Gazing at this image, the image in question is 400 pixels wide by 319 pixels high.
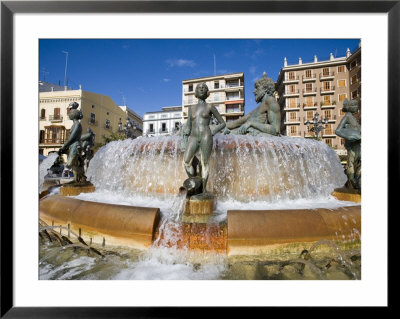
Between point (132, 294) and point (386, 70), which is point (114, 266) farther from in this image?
point (386, 70)

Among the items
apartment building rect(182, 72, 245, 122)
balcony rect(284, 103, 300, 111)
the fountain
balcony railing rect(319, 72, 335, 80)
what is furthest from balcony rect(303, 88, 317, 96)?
the fountain

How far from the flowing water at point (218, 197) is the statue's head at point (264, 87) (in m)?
1.51

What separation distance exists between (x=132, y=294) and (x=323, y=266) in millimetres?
2104

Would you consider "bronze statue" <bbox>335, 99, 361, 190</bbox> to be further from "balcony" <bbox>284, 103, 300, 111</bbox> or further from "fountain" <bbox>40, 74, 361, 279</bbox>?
"balcony" <bbox>284, 103, 300, 111</bbox>

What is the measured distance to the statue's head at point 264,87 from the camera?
5.09 metres

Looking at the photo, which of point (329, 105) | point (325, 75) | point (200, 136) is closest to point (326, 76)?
point (325, 75)

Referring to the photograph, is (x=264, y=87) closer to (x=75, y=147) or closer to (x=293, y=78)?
(x=75, y=147)

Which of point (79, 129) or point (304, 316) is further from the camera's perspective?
point (79, 129)

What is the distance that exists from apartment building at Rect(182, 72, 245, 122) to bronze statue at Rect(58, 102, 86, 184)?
3702 centimetres

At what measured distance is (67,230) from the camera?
2756 millimetres

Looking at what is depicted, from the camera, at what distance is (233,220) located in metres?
2.10

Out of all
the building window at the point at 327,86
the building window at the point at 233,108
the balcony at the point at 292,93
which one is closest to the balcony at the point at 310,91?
the balcony at the point at 292,93

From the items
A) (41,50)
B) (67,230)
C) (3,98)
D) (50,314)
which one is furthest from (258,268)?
(41,50)

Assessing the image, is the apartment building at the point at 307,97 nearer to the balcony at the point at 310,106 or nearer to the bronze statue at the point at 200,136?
the balcony at the point at 310,106
